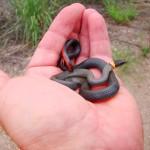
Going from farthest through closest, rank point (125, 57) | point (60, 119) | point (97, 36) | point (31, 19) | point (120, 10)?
point (120, 10), point (31, 19), point (125, 57), point (97, 36), point (60, 119)

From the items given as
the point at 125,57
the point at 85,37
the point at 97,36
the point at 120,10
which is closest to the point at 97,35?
the point at 97,36

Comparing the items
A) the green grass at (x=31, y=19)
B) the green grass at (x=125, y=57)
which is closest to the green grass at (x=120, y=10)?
the green grass at (x=125, y=57)

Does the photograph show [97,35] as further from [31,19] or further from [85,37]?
[31,19]

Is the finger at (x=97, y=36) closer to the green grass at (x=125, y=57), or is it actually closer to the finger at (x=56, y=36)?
the finger at (x=56, y=36)

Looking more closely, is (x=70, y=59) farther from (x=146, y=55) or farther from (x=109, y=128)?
(x=146, y=55)

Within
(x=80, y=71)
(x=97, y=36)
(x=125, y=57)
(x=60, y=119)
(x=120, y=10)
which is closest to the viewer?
(x=60, y=119)

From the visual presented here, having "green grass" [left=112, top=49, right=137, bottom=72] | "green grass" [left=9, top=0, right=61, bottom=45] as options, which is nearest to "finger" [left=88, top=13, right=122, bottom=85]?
"green grass" [left=112, top=49, right=137, bottom=72]

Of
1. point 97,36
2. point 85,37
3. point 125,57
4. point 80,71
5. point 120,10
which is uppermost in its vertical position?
point 97,36
